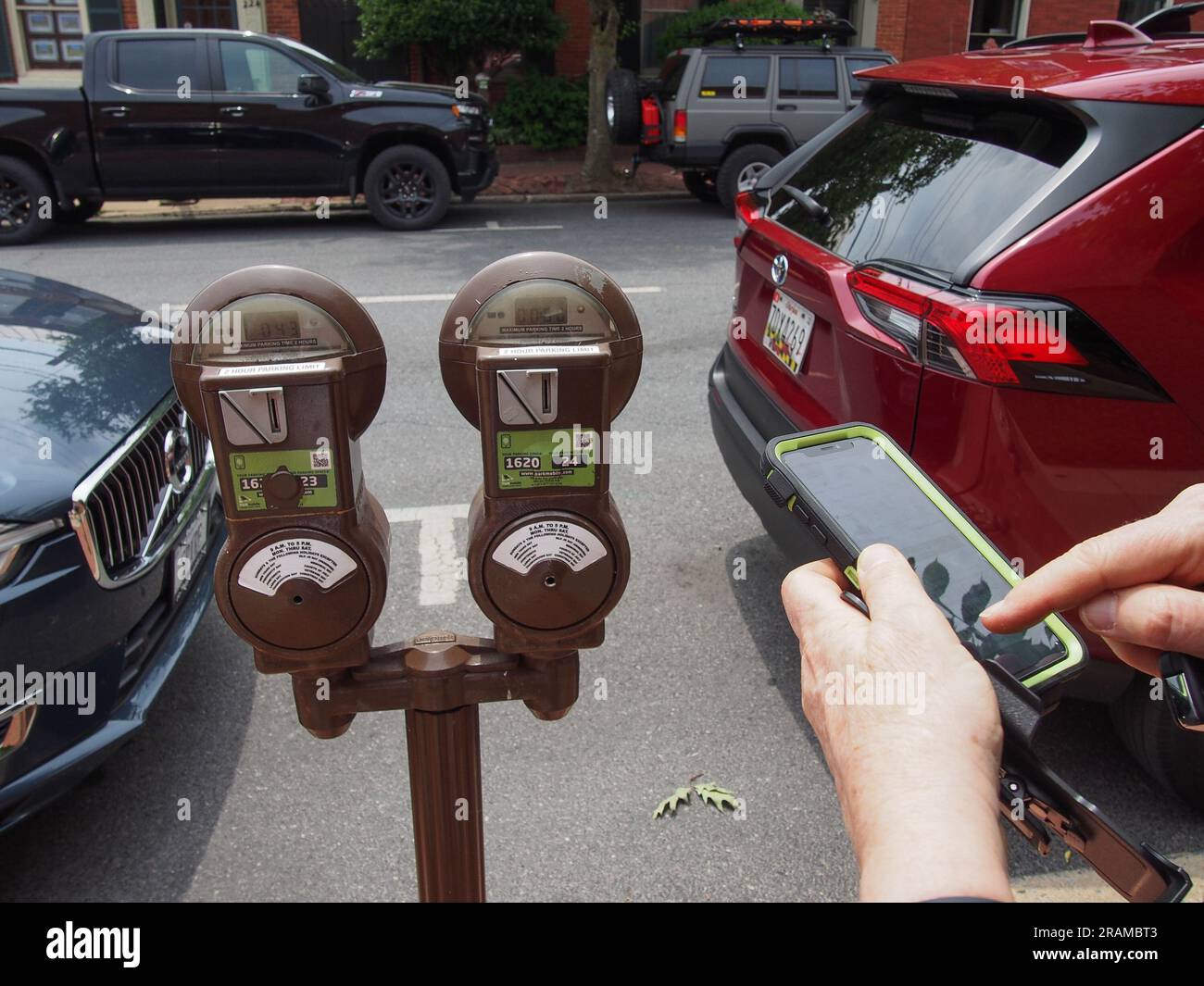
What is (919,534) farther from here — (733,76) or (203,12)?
(203,12)

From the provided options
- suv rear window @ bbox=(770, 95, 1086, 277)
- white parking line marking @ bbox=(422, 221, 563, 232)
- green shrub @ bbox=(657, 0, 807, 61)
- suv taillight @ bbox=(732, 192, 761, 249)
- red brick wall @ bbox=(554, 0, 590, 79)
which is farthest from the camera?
red brick wall @ bbox=(554, 0, 590, 79)

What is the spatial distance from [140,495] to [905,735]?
2.24 meters

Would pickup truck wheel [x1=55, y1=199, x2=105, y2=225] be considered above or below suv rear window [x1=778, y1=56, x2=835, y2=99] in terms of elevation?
below

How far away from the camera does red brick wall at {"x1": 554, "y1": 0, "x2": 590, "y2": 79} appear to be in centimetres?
1516

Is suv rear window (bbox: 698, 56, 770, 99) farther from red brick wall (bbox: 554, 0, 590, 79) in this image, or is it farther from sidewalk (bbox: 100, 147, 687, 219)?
red brick wall (bbox: 554, 0, 590, 79)

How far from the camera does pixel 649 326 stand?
673 cm

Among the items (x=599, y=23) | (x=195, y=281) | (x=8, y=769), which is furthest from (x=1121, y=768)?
(x=599, y=23)

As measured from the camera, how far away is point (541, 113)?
48.0 ft

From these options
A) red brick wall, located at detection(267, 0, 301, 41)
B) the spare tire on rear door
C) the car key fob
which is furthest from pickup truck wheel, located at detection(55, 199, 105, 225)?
the car key fob

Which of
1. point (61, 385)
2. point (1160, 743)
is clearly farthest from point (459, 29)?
point (1160, 743)

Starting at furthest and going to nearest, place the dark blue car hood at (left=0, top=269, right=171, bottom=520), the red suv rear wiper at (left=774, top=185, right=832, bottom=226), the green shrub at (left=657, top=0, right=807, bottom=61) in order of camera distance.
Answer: the green shrub at (left=657, top=0, right=807, bottom=61)
the red suv rear wiper at (left=774, top=185, right=832, bottom=226)
the dark blue car hood at (left=0, top=269, right=171, bottom=520)

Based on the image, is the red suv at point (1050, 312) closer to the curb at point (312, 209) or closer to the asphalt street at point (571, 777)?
the asphalt street at point (571, 777)

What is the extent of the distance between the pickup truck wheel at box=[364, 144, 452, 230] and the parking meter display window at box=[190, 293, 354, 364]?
9122 mm

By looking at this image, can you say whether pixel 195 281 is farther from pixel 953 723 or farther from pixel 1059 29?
pixel 1059 29
